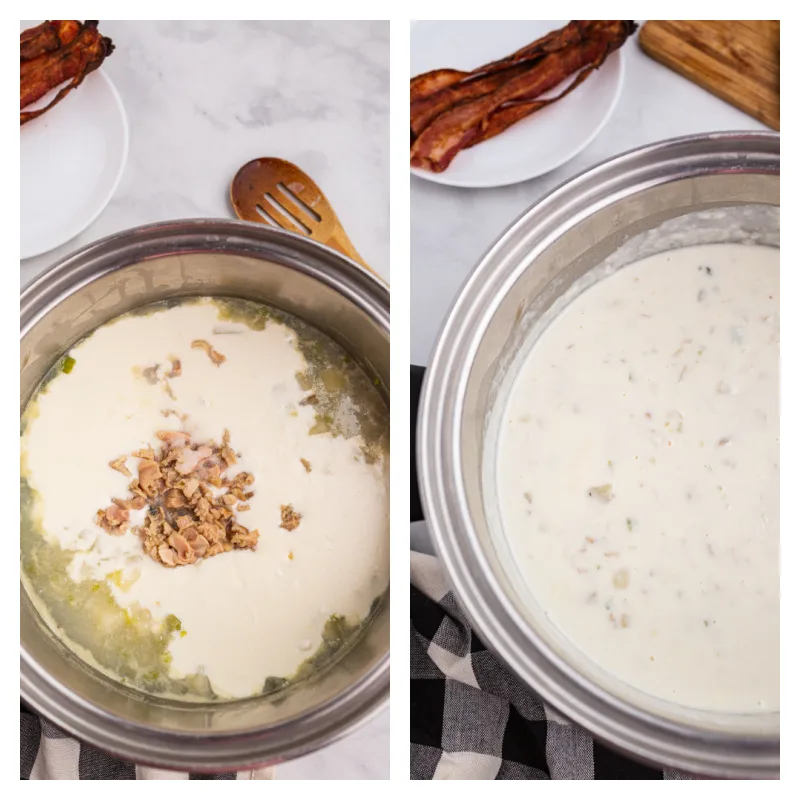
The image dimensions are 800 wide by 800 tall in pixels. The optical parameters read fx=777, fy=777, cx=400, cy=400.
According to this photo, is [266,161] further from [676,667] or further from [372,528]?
[676,667]

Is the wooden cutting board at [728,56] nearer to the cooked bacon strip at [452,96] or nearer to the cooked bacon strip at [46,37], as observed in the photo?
the cooked bacon strip at [452,96]

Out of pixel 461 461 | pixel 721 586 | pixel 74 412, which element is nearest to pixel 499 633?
pixel 461 461

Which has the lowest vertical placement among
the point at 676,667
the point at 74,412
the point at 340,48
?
the point at 676,667

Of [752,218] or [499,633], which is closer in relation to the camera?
[499,633]

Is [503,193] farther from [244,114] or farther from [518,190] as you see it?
[244,114]

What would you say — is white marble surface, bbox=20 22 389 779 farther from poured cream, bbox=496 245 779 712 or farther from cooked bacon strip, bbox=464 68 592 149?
poured cream, bbox=496 245 779 712

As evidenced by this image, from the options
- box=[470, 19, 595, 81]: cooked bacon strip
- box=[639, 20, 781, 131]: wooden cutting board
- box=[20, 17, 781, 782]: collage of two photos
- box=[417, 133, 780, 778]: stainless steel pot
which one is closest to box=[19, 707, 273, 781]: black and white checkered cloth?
box=[20, 17, 781, 782]: collage of two photos
